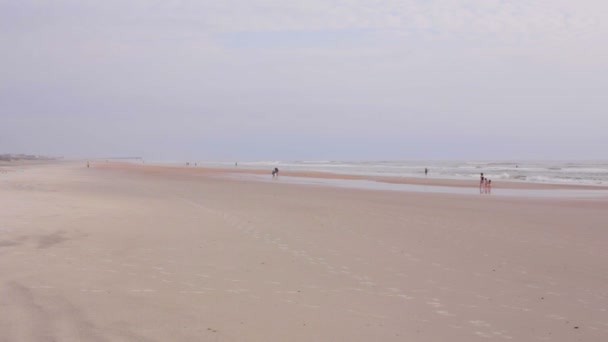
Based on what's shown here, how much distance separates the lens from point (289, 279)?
6.82 m

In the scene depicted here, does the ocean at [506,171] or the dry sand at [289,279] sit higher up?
the ocean at [506,171]

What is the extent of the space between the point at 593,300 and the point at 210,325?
4.68 m

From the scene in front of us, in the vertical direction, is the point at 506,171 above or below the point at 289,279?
above

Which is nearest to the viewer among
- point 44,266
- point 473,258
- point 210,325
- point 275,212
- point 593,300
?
point 210,325

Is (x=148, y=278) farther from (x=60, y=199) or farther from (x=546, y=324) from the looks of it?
(x=60, y=199)

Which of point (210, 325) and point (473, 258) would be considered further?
point (473, 258)

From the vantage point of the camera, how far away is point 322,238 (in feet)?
33.9

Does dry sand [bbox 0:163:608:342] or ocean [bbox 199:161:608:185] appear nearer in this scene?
dry sand [bbox 0:163:608:342]

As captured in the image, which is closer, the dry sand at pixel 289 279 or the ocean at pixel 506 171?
the dry sand at pixel 289 279

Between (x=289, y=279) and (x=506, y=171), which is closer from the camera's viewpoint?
(x=289, y=279)

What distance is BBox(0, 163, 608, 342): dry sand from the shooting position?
4.82 m

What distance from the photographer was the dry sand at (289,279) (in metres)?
4.82

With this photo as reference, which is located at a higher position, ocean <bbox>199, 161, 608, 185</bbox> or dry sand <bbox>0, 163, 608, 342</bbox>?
ocean <bbox>199, 161, 608, 185</bbox>

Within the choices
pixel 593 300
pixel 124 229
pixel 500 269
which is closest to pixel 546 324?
pixel 593 300
